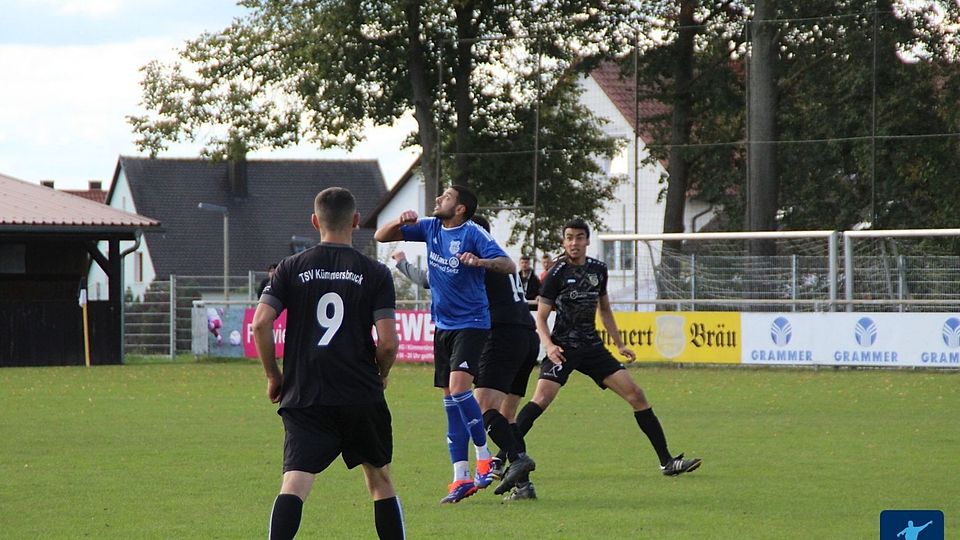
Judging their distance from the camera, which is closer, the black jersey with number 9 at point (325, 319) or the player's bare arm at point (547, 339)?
the black jersey with number 9 at point (325, 319)

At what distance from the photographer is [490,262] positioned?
32.4ft

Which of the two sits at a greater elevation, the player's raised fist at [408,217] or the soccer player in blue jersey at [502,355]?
the player's raised fist at [408,217]

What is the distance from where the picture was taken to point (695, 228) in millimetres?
32062

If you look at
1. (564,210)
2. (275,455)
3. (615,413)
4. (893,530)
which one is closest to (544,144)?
(564,210)

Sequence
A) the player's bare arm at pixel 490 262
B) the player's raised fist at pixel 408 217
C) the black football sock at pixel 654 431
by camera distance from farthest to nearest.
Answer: the black football sock at pixel 654 431 → the player's bare arm at pixel 490 262 → the player's raised fist at pixel 408 217

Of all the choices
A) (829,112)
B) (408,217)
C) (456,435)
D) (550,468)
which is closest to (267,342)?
(408,217)

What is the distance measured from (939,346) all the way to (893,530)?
21.2 m

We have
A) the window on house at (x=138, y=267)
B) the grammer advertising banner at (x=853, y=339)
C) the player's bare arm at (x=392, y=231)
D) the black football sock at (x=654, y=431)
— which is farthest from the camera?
the window on house at (x=138, y=267)

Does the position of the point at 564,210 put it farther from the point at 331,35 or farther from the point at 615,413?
the point at 615,413

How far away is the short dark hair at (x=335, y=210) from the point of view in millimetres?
6766

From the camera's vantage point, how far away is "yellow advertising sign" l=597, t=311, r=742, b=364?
86.9 feet

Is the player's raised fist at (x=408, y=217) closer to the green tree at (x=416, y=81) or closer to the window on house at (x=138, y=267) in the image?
the green tree at (x=416, y=81)

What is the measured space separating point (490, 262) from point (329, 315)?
3229mm

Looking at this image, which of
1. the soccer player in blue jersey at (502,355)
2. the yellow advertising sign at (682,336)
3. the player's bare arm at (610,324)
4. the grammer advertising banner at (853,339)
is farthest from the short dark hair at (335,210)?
the yellow advertising sign at (682,336)
